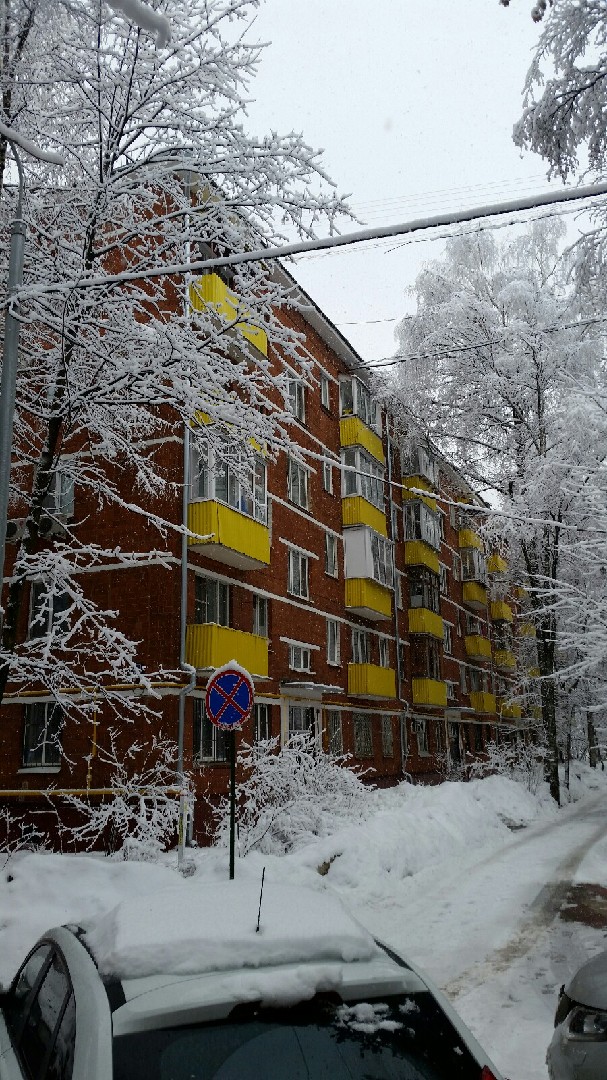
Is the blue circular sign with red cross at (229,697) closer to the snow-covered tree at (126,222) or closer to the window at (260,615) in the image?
the snow-covered tree at (126,222)

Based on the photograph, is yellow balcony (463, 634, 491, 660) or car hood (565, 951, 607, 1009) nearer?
car hood (565, 951, 607, 1009)

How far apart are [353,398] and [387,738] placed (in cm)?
1290

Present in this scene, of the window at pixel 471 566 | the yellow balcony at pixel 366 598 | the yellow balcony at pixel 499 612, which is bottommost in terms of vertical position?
the yellow balcony at pixel 366 598

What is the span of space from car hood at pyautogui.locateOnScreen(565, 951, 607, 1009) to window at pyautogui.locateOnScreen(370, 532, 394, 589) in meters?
22.8

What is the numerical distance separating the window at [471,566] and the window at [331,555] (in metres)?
18.6

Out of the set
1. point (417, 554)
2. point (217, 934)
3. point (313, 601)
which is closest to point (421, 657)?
point (417, 554)

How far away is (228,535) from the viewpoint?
17641 millimetres

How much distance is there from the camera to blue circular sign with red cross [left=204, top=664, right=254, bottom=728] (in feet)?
29.1

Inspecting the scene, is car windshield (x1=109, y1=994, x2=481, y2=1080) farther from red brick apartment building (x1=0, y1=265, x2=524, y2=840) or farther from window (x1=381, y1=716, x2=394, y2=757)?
window (x1=381, y1=716, x2=394, y2=757)

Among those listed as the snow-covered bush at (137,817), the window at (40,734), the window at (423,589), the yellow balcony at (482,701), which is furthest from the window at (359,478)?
the yellow balcony at (482,701)

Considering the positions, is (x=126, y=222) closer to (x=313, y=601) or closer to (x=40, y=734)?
(x=40, y=734)

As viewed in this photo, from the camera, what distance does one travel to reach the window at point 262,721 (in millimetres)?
20266

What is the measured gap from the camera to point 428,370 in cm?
2617

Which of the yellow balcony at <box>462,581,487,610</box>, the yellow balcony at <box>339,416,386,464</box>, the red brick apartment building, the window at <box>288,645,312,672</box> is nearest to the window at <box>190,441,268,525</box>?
the red brick apartment building
